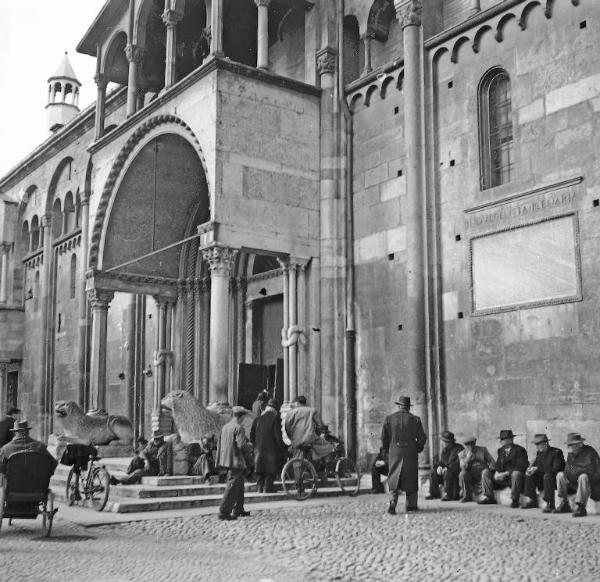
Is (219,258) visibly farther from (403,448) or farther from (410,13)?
(403,448)

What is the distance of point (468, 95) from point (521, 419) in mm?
5562

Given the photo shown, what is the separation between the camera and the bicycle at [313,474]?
41.6 ft

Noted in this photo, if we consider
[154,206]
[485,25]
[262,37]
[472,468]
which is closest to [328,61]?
[262,37]

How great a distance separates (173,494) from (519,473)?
483 centimetres

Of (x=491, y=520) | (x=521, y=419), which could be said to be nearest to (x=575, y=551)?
(x=491, y=520)

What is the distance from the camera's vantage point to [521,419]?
43.2 feet

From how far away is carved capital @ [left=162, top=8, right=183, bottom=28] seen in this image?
18.4 metres

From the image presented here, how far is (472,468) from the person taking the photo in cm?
1228

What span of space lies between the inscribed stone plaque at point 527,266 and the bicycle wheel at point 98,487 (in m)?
6.43

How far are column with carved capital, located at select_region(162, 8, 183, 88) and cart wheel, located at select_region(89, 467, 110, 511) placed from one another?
950 centimetres

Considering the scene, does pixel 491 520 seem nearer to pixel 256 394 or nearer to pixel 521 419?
pixel 521 419

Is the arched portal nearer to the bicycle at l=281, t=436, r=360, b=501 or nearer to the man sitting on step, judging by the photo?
the man sitting on step

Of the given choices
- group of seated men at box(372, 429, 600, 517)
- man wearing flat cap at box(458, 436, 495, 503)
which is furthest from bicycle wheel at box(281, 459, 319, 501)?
man wearing flat cap at box(458, 436, 495, 503)

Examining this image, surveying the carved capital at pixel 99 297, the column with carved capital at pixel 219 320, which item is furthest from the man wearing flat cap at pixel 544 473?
the carved capital at pixel 99 297
